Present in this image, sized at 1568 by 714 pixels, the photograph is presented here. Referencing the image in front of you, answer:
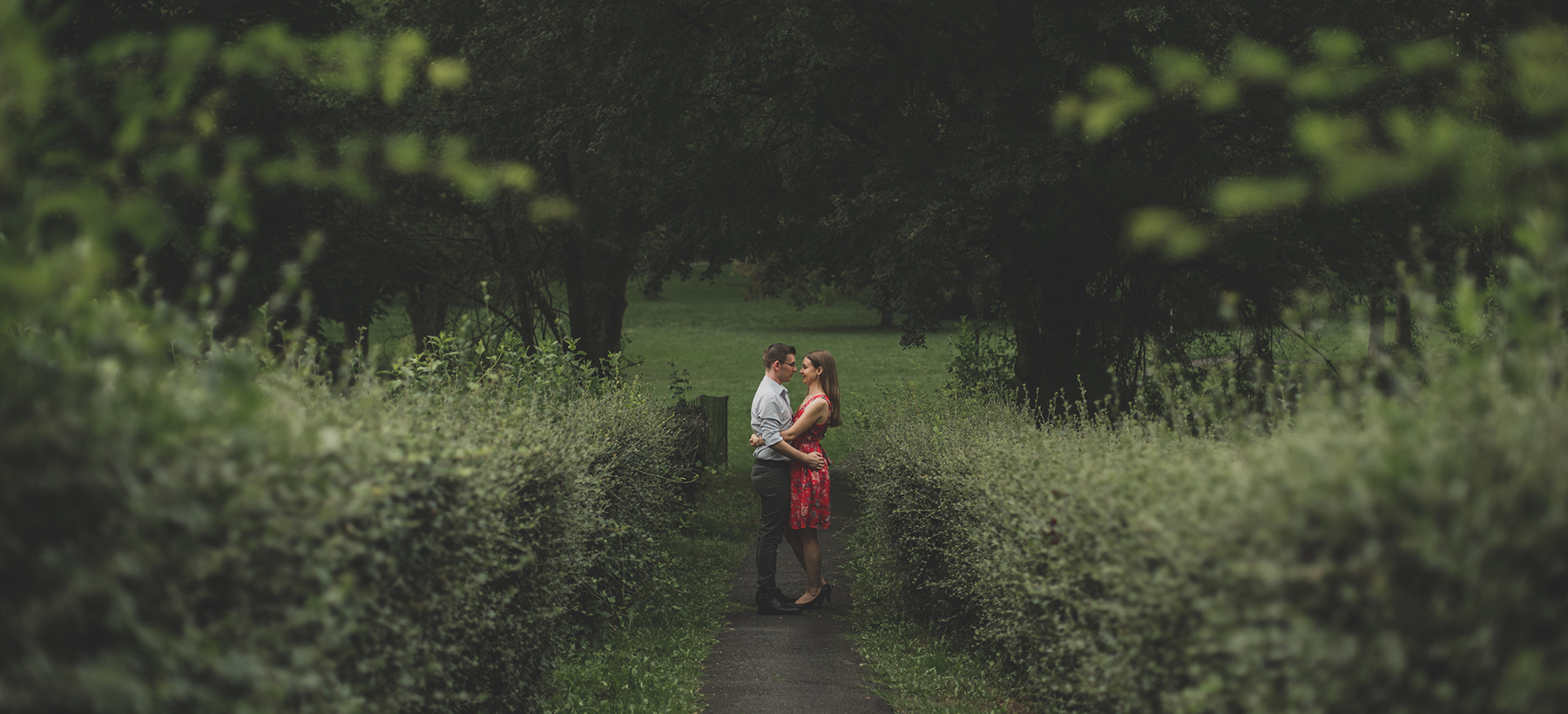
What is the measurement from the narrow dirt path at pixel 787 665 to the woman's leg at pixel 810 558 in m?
0.15

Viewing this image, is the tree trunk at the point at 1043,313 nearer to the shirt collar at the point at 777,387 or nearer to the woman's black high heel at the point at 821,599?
the woman's black high heel at the point at 821,599

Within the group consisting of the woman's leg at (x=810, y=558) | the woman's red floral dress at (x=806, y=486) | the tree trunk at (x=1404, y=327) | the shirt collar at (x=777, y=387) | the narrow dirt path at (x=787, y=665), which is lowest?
the narrow dirt path at (x=787, y=665)

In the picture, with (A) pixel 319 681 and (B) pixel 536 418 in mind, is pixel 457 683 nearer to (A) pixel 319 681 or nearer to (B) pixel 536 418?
(A) pixel 319 681

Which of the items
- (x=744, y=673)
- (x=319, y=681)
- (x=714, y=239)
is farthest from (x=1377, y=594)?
(x=714, y=239)

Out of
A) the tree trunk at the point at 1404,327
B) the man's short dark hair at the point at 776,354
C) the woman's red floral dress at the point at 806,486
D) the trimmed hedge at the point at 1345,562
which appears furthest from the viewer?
the tree trunk at the point at 1404,327

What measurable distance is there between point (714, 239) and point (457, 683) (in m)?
12.1

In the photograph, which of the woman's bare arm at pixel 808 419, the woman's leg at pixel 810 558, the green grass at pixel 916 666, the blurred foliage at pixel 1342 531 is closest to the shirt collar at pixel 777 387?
the woman's bare arm at pixel 808 419

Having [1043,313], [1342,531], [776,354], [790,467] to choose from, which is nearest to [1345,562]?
[1342,531]

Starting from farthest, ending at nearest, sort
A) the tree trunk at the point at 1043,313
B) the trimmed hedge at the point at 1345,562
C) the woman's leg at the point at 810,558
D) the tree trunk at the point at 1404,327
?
the tree trunk at the point at 1043,313
the tree trunk at the point at 1404,327
the woman's leg at the point at 810,558
the trimmed hedge at the point at 1345,562

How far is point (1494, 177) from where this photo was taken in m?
7.24

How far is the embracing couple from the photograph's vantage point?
29.3 ft

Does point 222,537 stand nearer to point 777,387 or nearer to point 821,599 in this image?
point 777,387

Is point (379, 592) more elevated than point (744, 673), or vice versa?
point (379, 592)

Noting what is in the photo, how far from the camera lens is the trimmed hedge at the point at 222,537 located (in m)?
2.13
